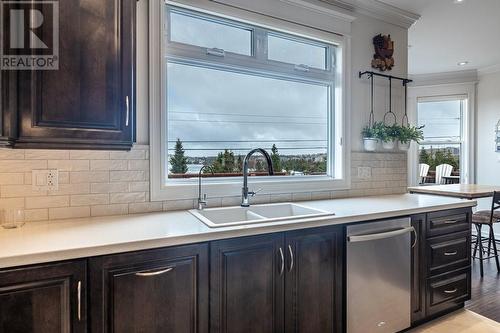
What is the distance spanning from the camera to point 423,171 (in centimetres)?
567

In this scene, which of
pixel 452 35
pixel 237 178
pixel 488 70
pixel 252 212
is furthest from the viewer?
pixel 488 70

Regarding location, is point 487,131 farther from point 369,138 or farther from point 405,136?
point 369,138

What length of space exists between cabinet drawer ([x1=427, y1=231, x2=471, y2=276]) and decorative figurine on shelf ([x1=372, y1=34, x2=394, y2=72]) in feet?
5.31

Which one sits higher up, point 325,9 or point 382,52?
point 325,9

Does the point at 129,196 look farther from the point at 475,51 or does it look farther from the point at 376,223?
the point at 475,51

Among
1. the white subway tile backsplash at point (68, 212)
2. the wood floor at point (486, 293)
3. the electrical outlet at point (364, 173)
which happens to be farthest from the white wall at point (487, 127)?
the white subway tile backsplash at point (68, 212)

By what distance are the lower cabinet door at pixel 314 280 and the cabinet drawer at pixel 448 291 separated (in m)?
0.93

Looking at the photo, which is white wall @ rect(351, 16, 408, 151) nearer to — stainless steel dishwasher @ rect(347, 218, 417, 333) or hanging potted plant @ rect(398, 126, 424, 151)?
→ hanging potted plant @ rect(398, 126, 424, 151)

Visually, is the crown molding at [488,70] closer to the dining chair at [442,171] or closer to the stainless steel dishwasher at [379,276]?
the dining chair at [442,171]

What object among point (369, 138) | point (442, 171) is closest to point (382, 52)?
point (369, 138)

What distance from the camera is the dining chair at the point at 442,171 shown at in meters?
5.55

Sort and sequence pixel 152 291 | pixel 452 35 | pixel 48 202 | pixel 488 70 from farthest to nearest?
1. pixel 488 70
2. pixel 452 35
3. pixel 48 202
4. pixel 152 291

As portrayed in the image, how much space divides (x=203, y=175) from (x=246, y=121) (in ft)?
1.85

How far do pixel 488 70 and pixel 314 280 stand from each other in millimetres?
5229
